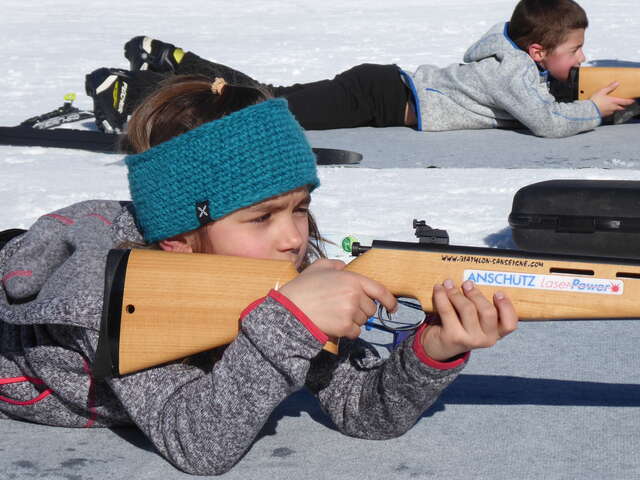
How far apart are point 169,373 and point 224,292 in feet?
0.82

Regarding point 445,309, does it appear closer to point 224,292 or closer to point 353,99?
point 224,292

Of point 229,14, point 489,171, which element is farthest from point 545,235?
point 229,14

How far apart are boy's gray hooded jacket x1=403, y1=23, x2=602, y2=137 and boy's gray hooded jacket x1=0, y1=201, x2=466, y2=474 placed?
332 centimetres

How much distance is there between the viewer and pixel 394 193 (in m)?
4.35

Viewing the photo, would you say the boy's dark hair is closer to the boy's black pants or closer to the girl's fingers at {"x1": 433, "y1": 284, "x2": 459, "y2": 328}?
the boy's black pants

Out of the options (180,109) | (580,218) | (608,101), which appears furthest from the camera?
(608,101)

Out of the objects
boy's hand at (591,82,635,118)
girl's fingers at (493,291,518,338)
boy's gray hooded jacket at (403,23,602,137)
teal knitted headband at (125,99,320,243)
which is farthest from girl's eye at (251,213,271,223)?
boy's hand at (591,82,635,118)

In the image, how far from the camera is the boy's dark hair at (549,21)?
5.59m

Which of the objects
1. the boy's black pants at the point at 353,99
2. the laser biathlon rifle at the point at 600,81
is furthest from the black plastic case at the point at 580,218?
the boy's black pants at the point at 353,99

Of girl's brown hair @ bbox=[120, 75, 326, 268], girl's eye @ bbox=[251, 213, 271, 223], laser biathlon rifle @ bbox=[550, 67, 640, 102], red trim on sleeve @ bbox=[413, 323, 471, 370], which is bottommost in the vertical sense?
red trim on sleeve @ bbox=[413, 323, 471, 370]

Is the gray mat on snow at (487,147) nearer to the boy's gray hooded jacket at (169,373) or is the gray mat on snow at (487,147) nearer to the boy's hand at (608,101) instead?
the boy's hand at (608,101)

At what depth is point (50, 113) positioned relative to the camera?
601 cm

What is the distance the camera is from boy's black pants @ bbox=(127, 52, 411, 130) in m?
5.77

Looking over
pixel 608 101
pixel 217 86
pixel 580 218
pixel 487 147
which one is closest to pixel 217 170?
pixel 217 86
